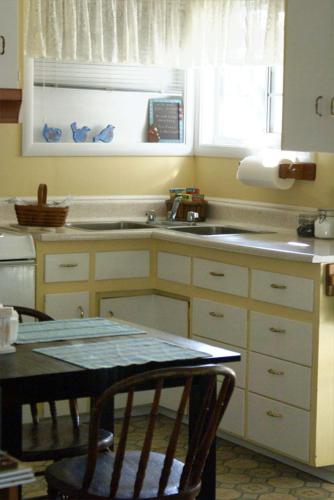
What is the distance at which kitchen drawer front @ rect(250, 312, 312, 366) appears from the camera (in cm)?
431

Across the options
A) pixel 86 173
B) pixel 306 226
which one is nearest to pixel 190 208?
pixel 86 173

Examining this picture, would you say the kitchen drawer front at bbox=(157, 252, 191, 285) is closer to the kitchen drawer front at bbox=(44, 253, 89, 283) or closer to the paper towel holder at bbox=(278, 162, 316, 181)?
the kitchen drawer front at bbox=(44, 253, 89, 283)

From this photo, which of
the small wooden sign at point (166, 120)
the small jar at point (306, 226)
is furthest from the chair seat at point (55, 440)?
the small wooden sign at point (166, 120)

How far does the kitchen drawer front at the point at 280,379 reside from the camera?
432 centimetres

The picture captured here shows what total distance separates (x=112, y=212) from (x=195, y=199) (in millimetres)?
468

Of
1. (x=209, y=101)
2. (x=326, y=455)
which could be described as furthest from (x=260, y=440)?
(x=209, y=101)

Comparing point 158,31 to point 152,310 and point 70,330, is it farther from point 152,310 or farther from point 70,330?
point 70,330

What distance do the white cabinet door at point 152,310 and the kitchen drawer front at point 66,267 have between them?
0.19 m

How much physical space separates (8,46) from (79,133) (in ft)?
3.30

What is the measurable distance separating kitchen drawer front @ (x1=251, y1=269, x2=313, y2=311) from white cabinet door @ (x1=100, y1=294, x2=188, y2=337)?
0.58 metres

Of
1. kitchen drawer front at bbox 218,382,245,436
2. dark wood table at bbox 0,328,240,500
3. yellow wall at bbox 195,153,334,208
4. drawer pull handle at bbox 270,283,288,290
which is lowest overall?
kitchen drawer front at bbox 218,382,245,436

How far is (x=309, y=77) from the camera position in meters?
4.73

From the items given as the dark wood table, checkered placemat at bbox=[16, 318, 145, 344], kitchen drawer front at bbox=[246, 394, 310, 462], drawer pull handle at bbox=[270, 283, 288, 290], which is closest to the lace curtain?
drawer pull handle at bbox=[270, 283, 288, 290]

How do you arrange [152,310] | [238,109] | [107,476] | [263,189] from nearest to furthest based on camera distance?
[107,476]
[152,310]
[263,189]
[238,109]
